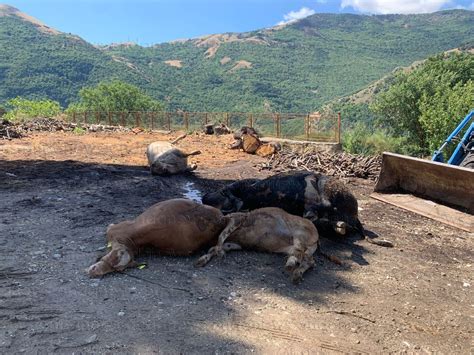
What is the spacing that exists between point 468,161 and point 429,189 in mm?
1056

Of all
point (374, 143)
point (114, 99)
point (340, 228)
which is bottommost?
point (374, 143)

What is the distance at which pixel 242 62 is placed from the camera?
14650cm

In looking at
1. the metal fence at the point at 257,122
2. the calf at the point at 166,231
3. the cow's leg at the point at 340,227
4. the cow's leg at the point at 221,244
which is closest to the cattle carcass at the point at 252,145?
the metal fence at the point at 257,122

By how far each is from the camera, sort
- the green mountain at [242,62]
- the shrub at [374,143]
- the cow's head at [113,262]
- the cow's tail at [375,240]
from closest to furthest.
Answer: the cow's head at [113,262] < the cow's tail at [375,240] < the shrub at [374,143] < the green mountain at [242,62]

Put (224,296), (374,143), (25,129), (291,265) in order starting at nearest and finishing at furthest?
(224,296) → (291,265) → (25,129) → (374,143)

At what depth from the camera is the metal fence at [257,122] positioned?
18078 mm

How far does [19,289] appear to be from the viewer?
349cm

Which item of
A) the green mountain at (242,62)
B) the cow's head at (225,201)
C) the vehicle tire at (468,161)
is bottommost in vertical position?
the cow's head at (225,201)

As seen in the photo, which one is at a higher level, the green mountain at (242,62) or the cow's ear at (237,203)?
the green mountain at (242,62)

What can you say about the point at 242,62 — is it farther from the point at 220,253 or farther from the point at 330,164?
the point at 220,253

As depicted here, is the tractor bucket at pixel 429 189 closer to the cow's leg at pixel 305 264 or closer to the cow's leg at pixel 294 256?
the cow's leg at pixel 305 264

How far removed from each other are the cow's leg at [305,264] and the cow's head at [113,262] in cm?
160

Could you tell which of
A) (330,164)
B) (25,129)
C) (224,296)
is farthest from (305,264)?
(25,129)

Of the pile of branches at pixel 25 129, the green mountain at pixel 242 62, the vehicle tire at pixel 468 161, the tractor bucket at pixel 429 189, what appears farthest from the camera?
the green mountain at pixel 242 62
